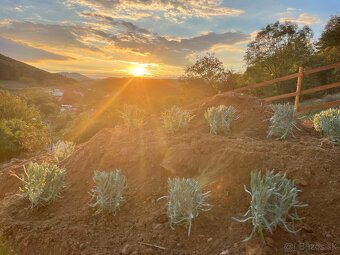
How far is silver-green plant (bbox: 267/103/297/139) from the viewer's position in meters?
7.24

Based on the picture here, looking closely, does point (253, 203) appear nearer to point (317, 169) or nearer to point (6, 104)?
point (317, 169)

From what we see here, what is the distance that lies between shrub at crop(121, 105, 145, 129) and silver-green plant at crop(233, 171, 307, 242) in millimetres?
4464

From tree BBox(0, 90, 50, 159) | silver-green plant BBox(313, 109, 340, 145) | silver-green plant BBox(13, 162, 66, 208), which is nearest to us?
silver-green plant BBox(13, 162, 66, 208)

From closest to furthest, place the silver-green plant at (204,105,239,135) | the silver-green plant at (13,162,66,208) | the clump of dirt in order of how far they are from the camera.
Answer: the clump of dirt
the silver-green plant at (13,162,66,208)
the silver-green plant at (204,105,239,135)

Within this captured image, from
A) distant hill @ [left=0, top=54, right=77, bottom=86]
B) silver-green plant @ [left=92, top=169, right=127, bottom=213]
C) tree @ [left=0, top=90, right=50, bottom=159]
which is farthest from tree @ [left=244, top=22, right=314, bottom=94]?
distant hill @ [left=0, top=54, right=77, bottom=86]

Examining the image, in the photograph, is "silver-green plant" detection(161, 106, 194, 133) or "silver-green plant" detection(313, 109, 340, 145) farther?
"silver-green plant" detection(161, 106, 194, 133)

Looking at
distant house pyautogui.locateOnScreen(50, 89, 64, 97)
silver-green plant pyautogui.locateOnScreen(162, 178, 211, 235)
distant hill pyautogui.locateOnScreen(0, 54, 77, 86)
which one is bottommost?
distant house pyautogui.locateOnScreen(50, 89, 64, 97)

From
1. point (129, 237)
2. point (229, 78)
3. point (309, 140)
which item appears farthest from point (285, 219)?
point (229, 78)

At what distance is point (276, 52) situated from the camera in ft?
156

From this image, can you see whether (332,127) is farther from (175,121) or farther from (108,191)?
(108,191)

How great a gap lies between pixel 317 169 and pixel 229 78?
41.1 metres

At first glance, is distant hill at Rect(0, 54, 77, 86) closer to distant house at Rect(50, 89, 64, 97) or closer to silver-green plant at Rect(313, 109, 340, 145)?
distant house at Rect(50, 89, 64, 97)

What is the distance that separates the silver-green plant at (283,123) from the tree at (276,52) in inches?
1567

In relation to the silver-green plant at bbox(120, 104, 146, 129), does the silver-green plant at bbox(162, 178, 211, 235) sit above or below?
below
